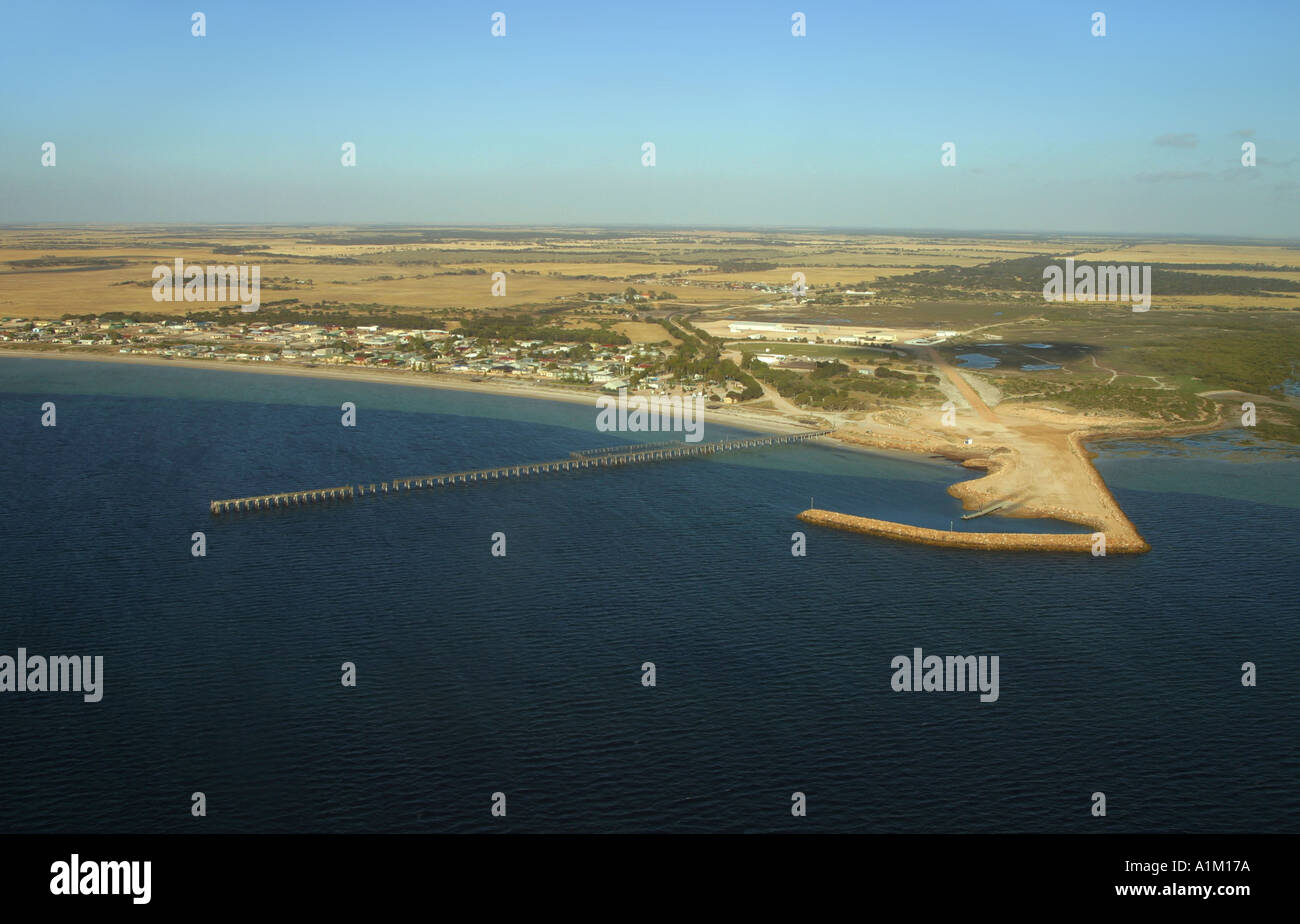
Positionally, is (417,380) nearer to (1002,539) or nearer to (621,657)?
(1002,539)

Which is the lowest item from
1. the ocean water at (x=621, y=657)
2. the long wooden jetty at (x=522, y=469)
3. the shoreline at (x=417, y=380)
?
the ocean water at (x=621, y=657)

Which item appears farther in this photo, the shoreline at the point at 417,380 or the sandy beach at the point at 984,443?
the shoreline at the point at 417,380

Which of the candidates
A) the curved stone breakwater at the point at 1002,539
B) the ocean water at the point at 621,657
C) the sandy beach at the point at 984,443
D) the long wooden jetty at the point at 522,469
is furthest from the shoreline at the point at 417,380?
the curved stone breakwater at the point at 1002,539

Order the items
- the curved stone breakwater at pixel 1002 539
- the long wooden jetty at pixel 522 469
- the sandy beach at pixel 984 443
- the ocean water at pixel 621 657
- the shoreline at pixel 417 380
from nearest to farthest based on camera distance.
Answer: the ocean water at pixel 621 657 < the curved stone breakwater at pixel 1002 539 < the sandy beach at pixel 984 443 < the long wooden jetty at pixel 522 469 < the shoreline at pixel 417 380

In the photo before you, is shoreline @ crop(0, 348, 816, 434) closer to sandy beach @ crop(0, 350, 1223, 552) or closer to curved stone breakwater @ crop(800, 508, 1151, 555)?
sandy beach @ crop(0, 350, 1223, 552)

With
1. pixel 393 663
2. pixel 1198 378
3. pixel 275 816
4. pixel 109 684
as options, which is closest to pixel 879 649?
pixel 393 663

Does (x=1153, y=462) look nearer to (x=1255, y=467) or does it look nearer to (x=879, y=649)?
(x=1255, y=467)

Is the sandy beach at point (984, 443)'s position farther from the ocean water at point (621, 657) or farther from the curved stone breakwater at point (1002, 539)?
the ocean water at point (621, 657)
